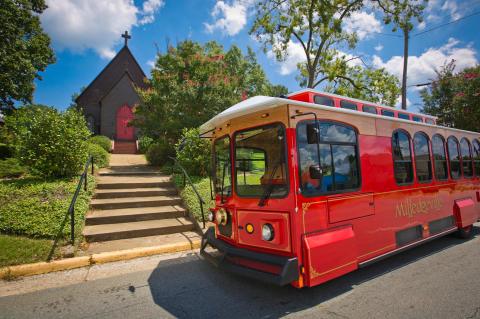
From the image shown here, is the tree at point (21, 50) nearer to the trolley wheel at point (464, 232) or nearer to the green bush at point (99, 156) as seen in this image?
the green bush at point (99, 156)

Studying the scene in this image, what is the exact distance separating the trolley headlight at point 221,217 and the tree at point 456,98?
71.8ft

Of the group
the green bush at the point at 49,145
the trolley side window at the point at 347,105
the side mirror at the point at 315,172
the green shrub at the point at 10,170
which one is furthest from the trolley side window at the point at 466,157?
the green shrub at the point at 10,170

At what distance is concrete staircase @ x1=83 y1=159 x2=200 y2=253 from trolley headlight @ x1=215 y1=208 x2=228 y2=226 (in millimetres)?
2123

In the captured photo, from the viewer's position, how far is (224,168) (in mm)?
4742

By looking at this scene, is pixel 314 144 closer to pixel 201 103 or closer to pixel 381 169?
pixel 381 169

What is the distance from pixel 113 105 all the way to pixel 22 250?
20961 mm

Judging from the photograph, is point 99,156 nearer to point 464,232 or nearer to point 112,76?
point 464,232

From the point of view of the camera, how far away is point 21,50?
1745 cm

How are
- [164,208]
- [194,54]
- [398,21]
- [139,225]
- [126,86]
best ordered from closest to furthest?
[139,225] → [164,208] → [194,54] → [398,21] → [126,86]

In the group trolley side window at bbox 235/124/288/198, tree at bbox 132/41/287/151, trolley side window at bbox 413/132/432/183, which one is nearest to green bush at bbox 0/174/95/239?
Result: trolley side window at bbox 235/124/288/198

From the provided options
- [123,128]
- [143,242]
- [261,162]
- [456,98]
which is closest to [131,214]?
[143,242]

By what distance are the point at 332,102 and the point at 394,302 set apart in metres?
3.23

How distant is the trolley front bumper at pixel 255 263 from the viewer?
3.29m

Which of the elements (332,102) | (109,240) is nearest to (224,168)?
(332,102)
